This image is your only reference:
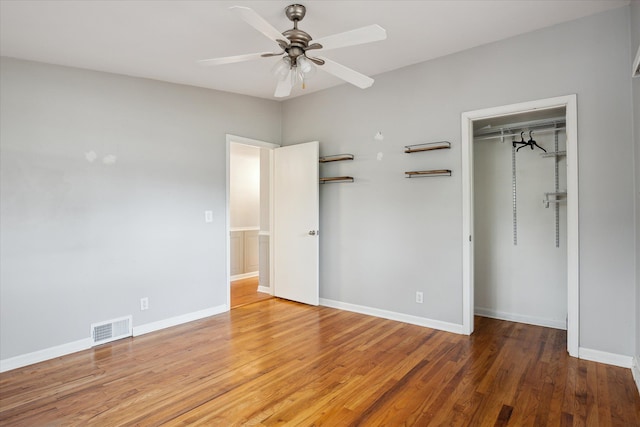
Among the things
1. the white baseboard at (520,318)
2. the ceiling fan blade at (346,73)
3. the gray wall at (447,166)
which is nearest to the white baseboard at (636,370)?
the gray wall at (447,166)

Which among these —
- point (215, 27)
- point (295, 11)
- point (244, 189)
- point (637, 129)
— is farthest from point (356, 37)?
point (244, 189)

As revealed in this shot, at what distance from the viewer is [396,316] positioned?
392 centimetres

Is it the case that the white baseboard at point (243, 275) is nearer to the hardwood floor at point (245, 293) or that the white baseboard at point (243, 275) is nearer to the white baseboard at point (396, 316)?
the hardwood floor at point (245, 293)

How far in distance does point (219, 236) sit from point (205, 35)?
2.25 m

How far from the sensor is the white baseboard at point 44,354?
9.29 ft

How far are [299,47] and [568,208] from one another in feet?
8.16

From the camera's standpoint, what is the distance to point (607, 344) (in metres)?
2.76

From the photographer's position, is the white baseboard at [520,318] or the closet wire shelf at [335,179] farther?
the closet wire shelf at [335,179]

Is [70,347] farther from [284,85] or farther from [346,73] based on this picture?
[346,73]

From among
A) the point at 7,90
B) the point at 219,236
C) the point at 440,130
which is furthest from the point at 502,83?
the point at 7,90

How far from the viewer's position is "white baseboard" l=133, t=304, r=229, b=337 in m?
3.61

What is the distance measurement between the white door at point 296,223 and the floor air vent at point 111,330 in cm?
193

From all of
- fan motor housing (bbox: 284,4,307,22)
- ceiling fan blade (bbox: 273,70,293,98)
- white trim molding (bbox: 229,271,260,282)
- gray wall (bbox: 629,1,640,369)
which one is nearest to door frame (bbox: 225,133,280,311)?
white trim molding (bbox: 229,271,260,282)

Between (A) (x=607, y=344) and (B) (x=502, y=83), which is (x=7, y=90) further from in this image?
(A) (x=607, y=344)
